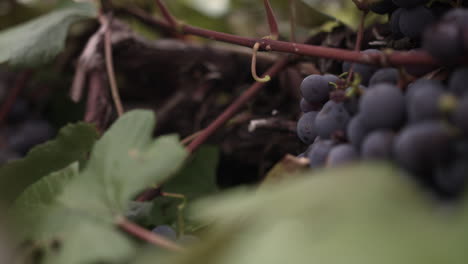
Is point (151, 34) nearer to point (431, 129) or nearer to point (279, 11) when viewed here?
point (279, 11)

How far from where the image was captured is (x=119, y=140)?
16.2 inches

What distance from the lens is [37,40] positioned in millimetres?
723

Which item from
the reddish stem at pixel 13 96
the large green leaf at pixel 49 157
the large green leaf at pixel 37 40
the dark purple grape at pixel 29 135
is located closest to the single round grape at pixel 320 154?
the large green leaf at pixel 49 157

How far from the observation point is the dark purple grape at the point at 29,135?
892 mm

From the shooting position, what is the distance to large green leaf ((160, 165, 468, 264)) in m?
0.24

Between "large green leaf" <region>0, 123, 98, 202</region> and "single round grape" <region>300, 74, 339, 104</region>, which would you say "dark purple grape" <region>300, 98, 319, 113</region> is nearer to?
"single round grape" <region>300, 74, 339, 104</region>

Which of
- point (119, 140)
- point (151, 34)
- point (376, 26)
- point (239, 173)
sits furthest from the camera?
point (151, 34)

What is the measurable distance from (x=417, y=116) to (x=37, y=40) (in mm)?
631

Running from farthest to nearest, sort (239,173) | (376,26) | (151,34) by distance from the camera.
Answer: (151,34) → (239,173) → (376,26)

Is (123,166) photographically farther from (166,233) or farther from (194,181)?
(194,181)

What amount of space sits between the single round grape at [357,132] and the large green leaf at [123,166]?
5.4 inches

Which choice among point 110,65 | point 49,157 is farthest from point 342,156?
point 110,65

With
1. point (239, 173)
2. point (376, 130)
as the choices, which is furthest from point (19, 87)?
point (376, 130)

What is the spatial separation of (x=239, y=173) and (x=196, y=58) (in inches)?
9.8
